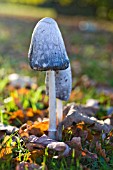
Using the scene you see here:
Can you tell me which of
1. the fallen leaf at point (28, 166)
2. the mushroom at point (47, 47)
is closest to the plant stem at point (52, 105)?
the mushroom at point (47, 47)

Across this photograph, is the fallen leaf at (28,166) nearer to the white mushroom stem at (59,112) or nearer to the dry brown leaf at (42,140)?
the dry brown leaf at (42,140)

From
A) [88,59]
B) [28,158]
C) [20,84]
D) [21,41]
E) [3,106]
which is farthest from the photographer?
[21,41]

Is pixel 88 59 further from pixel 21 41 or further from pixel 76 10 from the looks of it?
pixel 76 10

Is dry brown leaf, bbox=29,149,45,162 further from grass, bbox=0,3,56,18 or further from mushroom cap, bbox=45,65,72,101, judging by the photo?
grass, bbox=0,3,56,18

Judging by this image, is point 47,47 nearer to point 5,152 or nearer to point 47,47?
point 47,47

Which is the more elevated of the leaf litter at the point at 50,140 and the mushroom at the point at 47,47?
the mushroom at the point at 47,47

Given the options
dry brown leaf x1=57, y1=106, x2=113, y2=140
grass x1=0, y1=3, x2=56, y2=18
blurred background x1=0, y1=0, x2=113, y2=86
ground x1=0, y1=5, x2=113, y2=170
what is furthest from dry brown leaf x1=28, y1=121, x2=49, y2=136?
grass x1=0, y1=3, x2=56, y2=18

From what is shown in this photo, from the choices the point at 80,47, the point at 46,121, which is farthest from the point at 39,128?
the point at 80,47

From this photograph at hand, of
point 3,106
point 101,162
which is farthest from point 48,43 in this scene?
point 3,106
